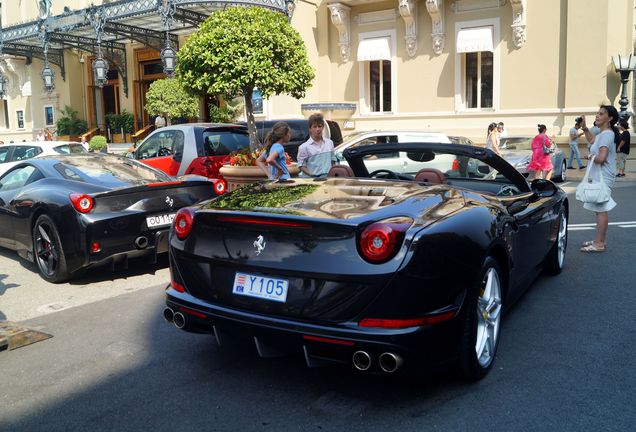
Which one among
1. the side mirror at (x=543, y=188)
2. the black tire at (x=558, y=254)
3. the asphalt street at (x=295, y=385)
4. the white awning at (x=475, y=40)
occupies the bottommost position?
the asphalt street at (x=295, y=385)

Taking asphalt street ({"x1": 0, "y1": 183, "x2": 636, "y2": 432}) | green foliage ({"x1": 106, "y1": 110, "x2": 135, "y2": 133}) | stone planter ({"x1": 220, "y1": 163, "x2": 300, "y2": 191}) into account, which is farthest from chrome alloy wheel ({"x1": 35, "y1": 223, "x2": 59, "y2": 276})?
green foliage ({"x1": 106, "y1": 110, "x2": 135, "y2": 133})

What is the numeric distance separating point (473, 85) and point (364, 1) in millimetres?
5238

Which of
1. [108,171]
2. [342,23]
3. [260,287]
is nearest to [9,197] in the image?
[108,171]

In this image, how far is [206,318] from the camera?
3.49 meters

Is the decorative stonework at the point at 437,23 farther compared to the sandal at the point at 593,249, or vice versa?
the decorative stonework at the point at 437,23

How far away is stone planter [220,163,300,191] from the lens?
34.0 ft

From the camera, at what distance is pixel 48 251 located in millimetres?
6613

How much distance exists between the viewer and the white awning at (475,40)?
20.8m

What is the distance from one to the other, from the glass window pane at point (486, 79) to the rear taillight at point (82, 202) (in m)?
17.8

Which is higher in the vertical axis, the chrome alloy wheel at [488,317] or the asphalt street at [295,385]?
the chrome alloy wheel at [488,317]

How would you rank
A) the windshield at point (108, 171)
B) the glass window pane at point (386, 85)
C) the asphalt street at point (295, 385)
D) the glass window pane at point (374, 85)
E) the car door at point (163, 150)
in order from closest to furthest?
the asphalt street at point (295, 385), the windshield at point (108, 171), the car door at point (163, 150), the glass window pane at point (386, 85), the glass window pane at point (374, 85)

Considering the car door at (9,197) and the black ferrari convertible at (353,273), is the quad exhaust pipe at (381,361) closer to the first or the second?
the black ferrari convertible at (353,273)

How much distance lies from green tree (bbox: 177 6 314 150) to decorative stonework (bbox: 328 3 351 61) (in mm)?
10484

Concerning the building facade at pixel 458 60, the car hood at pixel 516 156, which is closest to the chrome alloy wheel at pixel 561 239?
the car hood at pixel 516 156
